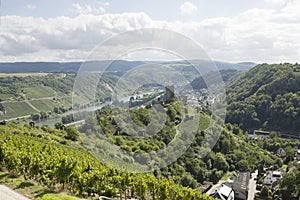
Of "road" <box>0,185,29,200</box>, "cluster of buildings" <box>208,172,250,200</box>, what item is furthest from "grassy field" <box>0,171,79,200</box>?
"cluster of buildings" <box>208,172,250,200</box>

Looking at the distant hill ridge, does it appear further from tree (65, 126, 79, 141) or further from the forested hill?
the forested hill

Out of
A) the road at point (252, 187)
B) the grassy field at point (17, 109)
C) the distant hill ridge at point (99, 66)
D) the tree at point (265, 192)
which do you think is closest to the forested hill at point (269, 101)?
the distant hill ridge at point (99, 66)

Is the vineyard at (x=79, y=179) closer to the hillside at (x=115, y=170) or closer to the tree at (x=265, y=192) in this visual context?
the hillside at (x=115, y=170)

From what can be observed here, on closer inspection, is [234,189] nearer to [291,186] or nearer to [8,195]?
[291,186]

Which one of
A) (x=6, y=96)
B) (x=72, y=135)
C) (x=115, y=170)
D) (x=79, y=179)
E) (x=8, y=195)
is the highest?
(x=8, y=195)

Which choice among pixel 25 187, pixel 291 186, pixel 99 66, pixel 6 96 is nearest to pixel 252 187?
pixel 291 186
